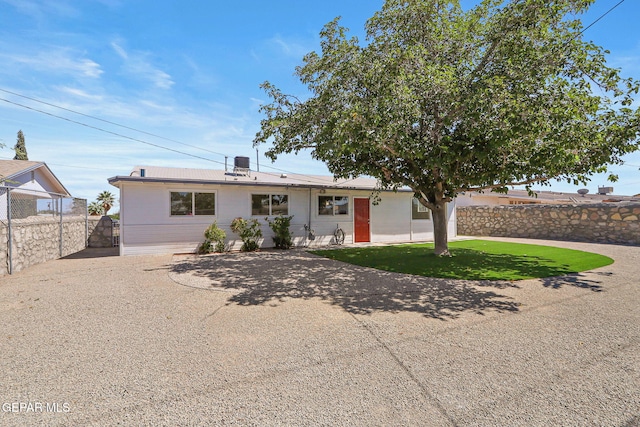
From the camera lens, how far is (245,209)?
468 inches

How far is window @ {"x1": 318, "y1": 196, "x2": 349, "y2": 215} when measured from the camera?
1334cm

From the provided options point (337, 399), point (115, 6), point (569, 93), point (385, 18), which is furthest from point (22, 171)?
point (569, 93)

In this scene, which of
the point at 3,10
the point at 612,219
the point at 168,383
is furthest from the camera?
the point at 612,219

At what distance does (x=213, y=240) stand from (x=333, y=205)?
5405mm

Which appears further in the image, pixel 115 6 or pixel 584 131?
pixel 115 6

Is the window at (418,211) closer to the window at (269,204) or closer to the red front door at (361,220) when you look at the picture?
the red front door at (361,220)

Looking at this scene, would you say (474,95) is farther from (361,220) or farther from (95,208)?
(95,208)

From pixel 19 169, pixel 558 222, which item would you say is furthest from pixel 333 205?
pixel 19 169

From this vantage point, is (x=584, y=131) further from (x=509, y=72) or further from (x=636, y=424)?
(x=636, y=424)

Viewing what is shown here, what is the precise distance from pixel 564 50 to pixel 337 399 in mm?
7996

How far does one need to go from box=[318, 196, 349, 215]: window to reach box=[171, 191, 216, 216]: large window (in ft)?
14.9

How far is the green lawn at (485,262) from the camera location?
7141mm

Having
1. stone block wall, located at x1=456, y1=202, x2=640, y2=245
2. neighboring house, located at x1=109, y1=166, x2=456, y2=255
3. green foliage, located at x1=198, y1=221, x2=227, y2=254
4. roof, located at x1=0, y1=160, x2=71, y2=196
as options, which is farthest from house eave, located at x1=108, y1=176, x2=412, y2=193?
stone block wall, located at x1=456, y1=202, x2=640, y2=245

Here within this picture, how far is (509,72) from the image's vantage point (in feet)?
21.0
